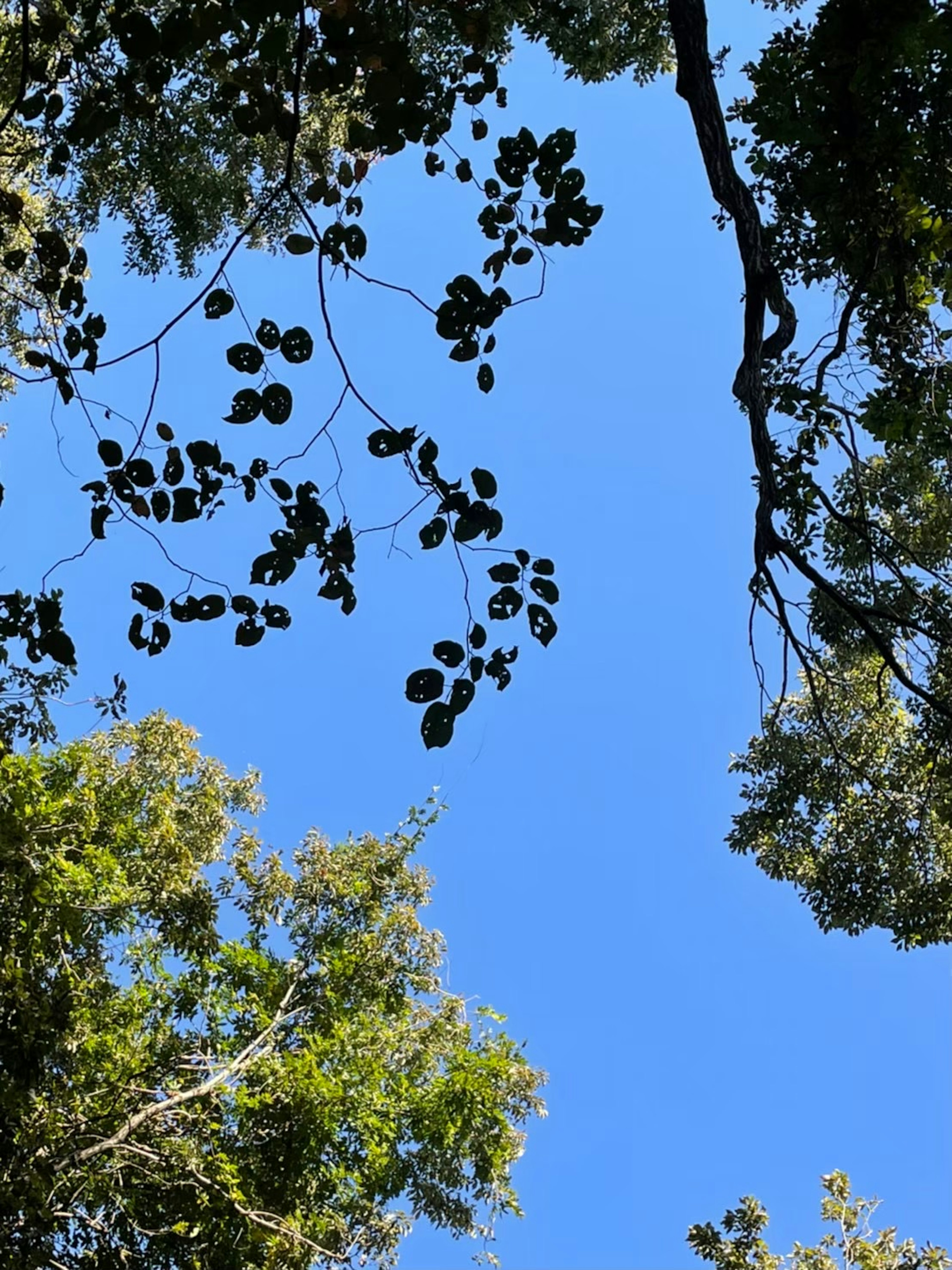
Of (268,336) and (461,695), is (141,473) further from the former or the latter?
(461,695)

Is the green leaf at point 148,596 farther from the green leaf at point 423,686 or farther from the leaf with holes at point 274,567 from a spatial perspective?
the green leaf at point 423,686

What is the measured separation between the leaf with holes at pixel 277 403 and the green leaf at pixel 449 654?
0.63 meters

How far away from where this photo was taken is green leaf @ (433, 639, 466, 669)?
2.05 meters

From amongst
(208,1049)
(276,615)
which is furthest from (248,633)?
(208,1049)

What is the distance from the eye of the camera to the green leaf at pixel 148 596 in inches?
89.7

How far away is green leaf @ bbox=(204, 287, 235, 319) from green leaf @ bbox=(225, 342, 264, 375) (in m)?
0.13

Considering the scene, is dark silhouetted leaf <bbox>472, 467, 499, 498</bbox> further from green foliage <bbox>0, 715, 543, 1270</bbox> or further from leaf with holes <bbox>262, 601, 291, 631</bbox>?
green foliage <bbox>0, 715, 543, 1270</bbox>

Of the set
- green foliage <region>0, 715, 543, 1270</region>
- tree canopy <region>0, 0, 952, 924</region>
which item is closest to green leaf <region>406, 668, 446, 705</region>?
tree canopy <region>0, 0, 952, 924</region>

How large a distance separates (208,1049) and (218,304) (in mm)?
7214

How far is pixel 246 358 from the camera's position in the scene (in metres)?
2.24

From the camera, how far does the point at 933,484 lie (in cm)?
625

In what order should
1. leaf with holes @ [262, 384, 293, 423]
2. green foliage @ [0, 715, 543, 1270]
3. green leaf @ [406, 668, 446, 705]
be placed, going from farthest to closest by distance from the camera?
green foliage @ [0, 715, 543, 1270] → leaf with holes @ [262, 384, 293, 423] → green leaf @ [406, 668, 446, 705]

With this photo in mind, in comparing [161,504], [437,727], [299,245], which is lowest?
[437,727]

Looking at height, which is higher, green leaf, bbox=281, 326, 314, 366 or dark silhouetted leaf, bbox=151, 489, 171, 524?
green leaf, bbox=281, 326, 314, 366
